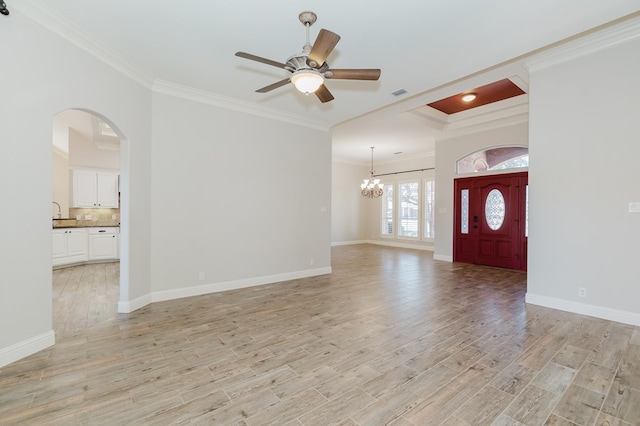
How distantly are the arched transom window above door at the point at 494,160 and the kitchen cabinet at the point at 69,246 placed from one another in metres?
9.77

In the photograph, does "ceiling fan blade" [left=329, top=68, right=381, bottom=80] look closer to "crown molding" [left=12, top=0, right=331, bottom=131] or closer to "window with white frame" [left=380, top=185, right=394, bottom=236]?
"crown molding" [left=12, top=0, right=331, bottom=131]

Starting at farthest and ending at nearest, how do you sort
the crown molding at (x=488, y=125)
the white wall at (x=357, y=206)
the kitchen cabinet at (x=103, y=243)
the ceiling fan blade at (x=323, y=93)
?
the white wall at (x=357, y=206), the kitchen cabinet at (x=103, y=243), the crown molding at (x=488, y=125), the ceiling fan blade at (x=323, y=93)

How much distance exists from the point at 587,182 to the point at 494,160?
3.63 metres

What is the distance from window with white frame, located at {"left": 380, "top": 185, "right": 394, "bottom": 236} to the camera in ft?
36.1

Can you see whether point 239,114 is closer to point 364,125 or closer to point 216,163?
point 216,163

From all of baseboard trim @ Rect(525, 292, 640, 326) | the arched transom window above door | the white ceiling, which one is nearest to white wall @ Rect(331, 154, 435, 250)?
the arched transom window above door

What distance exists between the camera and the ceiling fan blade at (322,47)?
2.18 meters

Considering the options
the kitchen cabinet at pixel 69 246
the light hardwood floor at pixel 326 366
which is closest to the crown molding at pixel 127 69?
the light hardwood floor at pixel 326 366

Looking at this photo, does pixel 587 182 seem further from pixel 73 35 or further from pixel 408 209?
pixel 408 209

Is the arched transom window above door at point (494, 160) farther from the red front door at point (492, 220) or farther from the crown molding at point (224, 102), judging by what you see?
the crown molding at point (224, 102)

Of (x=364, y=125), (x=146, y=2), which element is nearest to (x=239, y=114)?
(x=146, y=2)

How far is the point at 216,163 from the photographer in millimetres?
4527

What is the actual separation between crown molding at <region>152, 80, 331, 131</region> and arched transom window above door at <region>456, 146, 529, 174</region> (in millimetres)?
4364

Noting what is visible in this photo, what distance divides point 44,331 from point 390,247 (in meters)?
9.56
